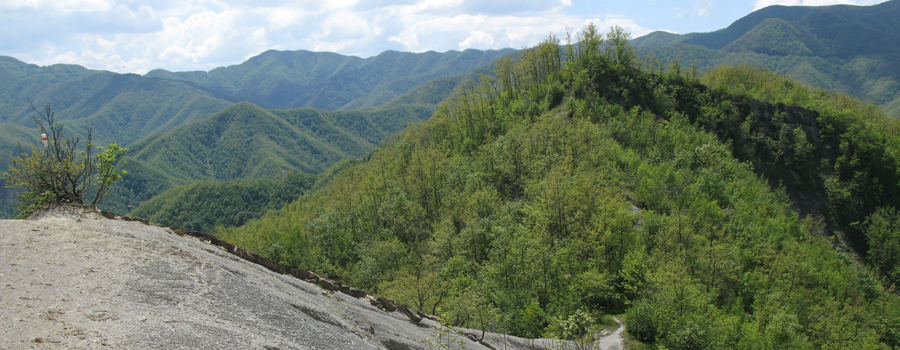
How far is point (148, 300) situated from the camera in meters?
15.5

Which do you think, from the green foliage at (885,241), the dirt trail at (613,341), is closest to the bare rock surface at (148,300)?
the dirt trail at (613,341)

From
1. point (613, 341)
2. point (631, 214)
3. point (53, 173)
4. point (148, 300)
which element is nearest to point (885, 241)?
point (631, 214)

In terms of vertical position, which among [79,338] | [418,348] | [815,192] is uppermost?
[79,338]

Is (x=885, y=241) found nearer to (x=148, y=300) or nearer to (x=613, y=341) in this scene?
(x=613, y=341)

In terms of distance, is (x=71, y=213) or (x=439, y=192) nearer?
(x=71, y=213)

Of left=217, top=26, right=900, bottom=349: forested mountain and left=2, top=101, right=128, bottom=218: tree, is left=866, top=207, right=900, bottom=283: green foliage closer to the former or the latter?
left=217, top=26, right=900, bottom=349: forested mountain

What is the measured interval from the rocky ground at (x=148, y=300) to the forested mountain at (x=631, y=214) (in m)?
5.82

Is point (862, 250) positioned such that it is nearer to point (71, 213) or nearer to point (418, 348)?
point (418, 348)

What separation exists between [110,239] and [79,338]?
7.74 meters

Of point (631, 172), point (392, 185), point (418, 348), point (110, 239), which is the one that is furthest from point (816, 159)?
point (110, 239)

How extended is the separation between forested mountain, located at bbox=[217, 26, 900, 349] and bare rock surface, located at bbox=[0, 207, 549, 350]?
6.48 meters

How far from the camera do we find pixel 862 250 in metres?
92.0

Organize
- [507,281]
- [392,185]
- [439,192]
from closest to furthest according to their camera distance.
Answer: [507,281] → [439,192] → [392,185]

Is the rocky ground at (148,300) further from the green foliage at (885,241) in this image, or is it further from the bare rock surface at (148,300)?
the green foliage at (885,241)
